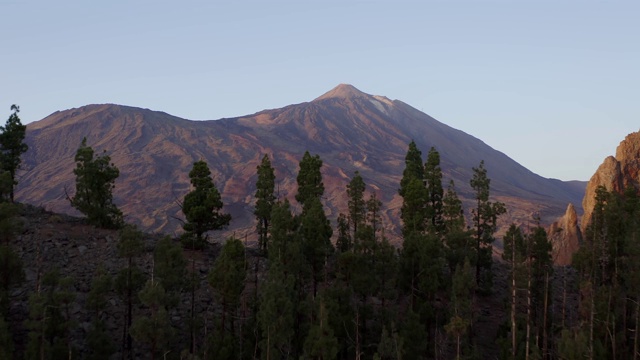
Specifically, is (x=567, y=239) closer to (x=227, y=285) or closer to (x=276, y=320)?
(x=227, y=285)

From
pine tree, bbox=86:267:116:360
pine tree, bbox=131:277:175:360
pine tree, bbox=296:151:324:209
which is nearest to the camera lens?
pine tree, bbox=131:277:175:360

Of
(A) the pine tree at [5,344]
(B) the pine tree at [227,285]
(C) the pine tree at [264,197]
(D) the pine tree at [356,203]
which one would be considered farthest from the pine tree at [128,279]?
(D) the pine tree at [356,203]

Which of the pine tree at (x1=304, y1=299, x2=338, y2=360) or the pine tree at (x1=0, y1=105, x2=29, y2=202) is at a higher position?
the pine tree at (x1=0, y1=105, x2=29, y2=202)

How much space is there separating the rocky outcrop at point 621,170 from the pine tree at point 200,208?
50.9m

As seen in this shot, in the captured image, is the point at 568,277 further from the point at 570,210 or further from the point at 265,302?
the point at 265,302

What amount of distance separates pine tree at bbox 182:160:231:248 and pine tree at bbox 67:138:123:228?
6.62 metres

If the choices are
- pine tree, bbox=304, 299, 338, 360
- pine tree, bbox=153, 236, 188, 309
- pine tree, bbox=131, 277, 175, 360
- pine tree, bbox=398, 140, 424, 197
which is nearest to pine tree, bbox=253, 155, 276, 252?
pine tree, bbox=398, 140, 424, 197

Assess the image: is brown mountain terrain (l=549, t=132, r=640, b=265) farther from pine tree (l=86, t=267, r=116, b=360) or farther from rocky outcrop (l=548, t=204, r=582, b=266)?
pine tree (l=86, t=267, r=116, b=360)

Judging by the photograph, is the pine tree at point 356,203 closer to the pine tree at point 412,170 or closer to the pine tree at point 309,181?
the pine tree at point 309,181

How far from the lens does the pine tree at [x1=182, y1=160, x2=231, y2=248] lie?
5228 cm

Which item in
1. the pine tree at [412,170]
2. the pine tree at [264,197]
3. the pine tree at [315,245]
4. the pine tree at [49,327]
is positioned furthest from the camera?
the pine tree at [412,170]

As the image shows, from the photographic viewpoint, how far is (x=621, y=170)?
270ft

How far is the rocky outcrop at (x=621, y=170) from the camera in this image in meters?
81.2

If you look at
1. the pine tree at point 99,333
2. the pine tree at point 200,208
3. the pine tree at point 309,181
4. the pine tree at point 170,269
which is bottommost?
the pine tree at point 99,333
